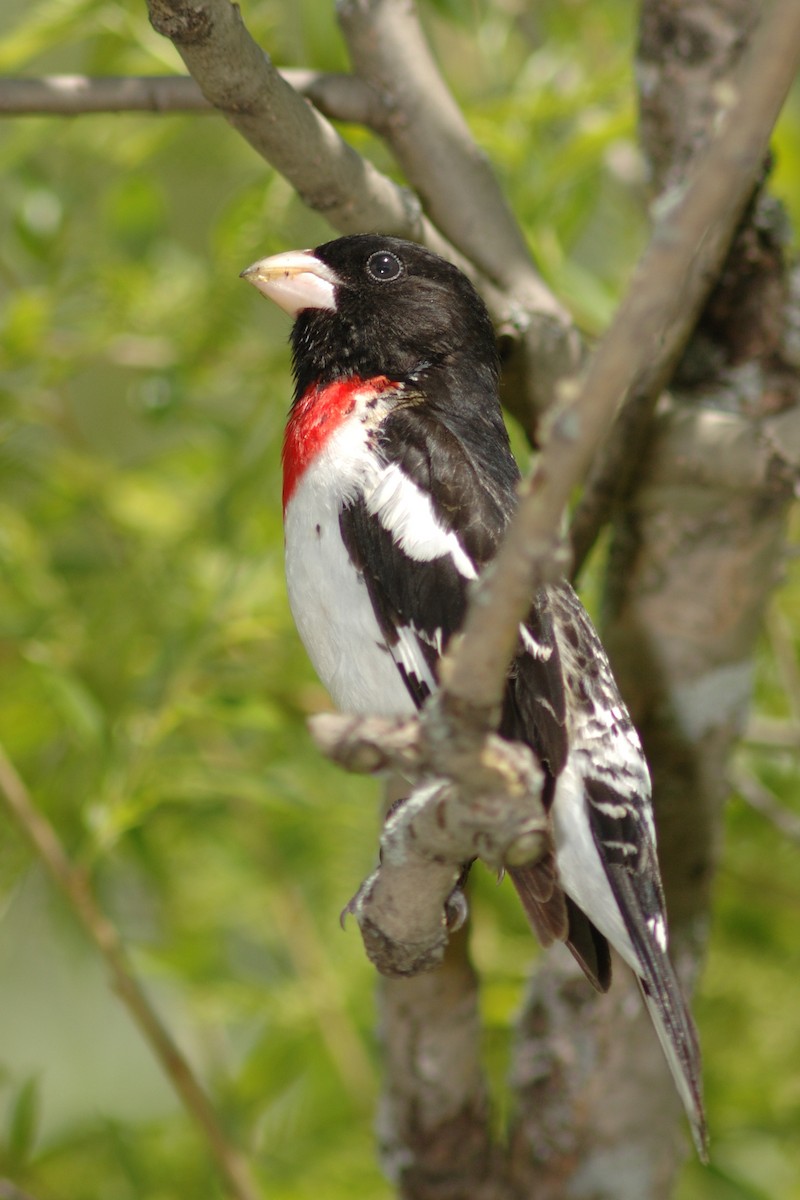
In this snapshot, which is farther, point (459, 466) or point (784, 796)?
point (784, 796)

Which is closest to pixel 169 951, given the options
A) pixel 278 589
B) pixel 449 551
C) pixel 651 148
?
pixel 278 589

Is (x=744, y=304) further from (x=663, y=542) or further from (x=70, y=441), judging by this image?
(x=70, y=441)

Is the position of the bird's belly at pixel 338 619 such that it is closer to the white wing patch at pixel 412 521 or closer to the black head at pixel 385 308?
the white wing patch at pixel 412 521

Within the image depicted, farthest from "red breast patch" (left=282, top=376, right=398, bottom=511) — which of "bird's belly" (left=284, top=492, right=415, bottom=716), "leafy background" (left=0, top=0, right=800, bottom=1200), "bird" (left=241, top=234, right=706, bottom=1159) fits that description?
"leafy background" (left=0, top=0, right=800, bottom=1200)

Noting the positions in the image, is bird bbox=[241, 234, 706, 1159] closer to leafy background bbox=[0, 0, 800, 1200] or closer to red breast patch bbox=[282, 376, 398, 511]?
red breast patch bbox=[282, 376, 398, 511]

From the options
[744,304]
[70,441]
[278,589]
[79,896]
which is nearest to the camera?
[79,896]

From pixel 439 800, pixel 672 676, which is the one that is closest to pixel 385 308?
pixel 672 676

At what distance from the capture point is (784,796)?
325 centimetres

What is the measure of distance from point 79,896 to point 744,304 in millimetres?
1619

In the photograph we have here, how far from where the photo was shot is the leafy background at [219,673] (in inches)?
98.5

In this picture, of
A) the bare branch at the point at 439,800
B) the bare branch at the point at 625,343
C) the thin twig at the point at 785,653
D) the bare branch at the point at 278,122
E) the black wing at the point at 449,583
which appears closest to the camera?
the bare branch at the point at 625,343

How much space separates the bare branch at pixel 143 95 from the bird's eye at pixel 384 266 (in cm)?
23

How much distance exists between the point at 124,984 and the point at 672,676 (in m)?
1.13

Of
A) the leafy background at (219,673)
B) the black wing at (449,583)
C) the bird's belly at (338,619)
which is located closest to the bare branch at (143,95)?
the leafy background at (219,673)
